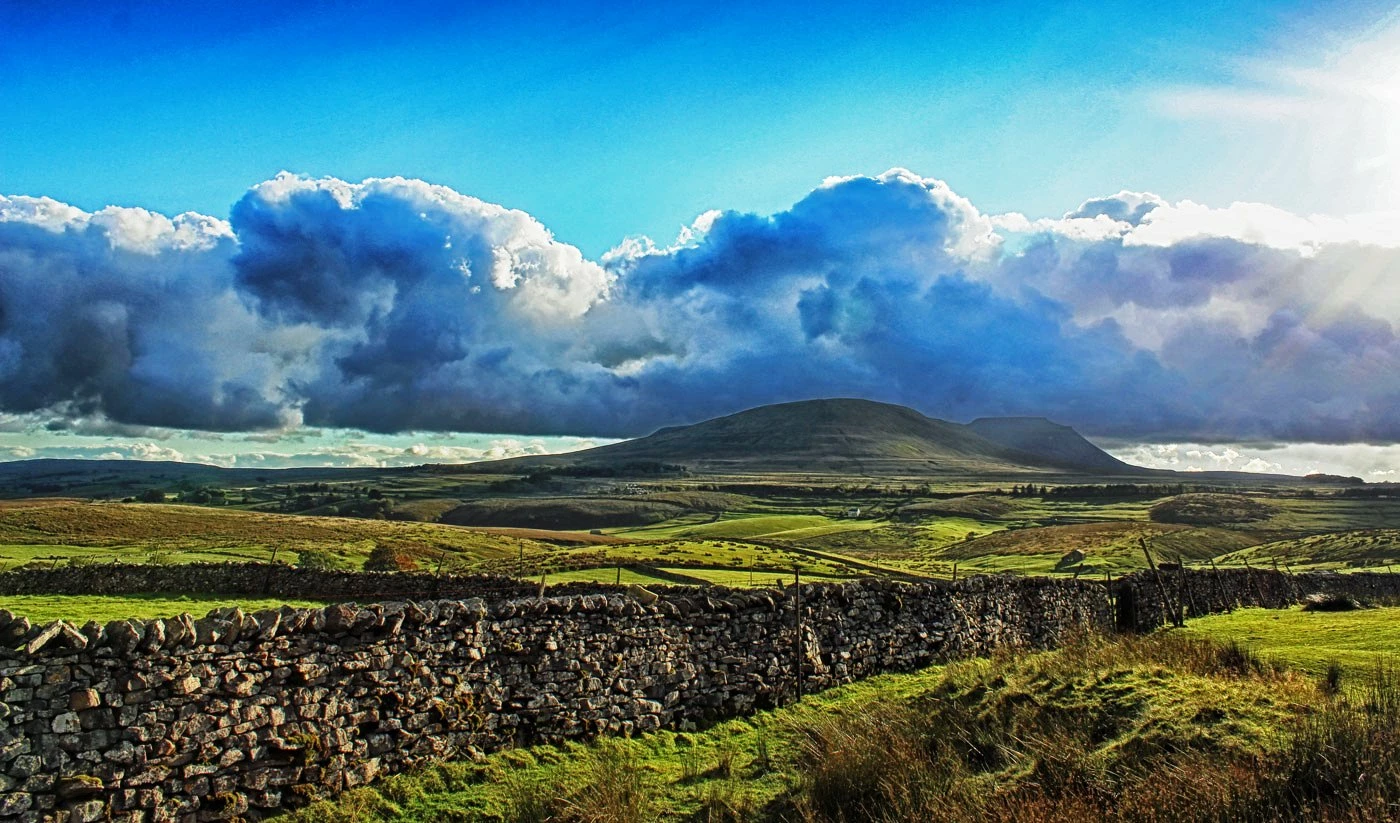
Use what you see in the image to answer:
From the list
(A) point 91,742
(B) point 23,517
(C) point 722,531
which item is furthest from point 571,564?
(C) point 722,531

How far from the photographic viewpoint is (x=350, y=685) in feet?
34.7

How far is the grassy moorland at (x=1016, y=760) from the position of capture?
6.91m

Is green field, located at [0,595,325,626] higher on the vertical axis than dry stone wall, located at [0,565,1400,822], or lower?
lower

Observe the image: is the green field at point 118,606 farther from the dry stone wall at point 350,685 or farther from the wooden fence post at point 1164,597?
the wooden fence post at point 1164,597

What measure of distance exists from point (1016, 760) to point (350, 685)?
812 cm

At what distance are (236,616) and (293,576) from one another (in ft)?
70.8

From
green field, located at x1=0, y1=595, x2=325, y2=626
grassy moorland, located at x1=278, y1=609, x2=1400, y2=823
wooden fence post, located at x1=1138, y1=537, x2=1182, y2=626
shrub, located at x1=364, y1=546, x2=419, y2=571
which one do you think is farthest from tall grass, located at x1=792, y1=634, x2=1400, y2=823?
shrub, located at x1=364, y1=546, x2=419, y2=571

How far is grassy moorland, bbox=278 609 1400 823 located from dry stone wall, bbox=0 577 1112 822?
0.57 metres

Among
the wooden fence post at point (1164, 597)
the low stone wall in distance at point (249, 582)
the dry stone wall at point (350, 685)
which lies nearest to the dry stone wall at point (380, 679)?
the dry stone wall at point (350, 685)

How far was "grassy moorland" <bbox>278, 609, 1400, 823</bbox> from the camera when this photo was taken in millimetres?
6910

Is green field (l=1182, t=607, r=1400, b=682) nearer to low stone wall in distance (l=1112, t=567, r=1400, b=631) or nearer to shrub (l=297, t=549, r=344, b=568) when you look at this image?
low stone wall in distance (l=1112, t=567, r=1400, b=631)

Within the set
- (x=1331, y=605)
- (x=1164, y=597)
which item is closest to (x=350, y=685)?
(x=1164, y=597)

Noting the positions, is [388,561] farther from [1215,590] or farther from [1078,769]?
[1078,769]

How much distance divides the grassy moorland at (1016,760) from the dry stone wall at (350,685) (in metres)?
0.57
